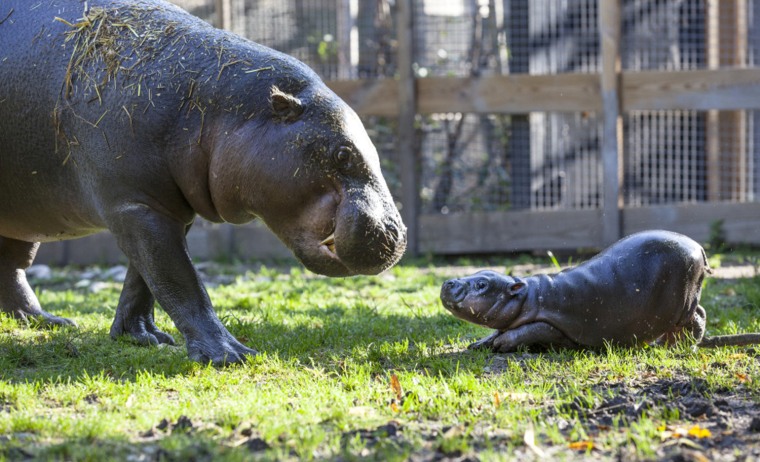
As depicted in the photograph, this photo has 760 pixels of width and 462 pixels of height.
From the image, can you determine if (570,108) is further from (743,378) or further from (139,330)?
(743,378)

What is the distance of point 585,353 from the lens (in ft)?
16.9

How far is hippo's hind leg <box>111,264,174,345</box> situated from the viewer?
574 cm

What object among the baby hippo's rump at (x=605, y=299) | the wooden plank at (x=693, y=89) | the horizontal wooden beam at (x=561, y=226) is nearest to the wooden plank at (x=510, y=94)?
the wooden plank at (x=693, y=89)

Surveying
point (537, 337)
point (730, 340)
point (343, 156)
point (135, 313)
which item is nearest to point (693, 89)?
point (730, 340)

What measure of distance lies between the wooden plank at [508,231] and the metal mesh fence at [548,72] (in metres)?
0.39

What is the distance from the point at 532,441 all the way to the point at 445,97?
21.9 ft

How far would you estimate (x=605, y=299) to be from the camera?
514 centimetres

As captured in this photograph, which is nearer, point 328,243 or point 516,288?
point 328,243

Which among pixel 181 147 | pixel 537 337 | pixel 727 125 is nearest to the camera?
pixel 181 147

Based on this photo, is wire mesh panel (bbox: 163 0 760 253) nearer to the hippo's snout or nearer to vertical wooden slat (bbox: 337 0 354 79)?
vertical wooden slat (bbox: 337 0 354 79)

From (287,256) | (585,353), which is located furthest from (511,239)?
(585,353)

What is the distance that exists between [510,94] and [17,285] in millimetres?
5022

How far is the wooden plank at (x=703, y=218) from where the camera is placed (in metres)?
9.39

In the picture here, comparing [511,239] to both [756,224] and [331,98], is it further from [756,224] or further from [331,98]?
[331,98]
